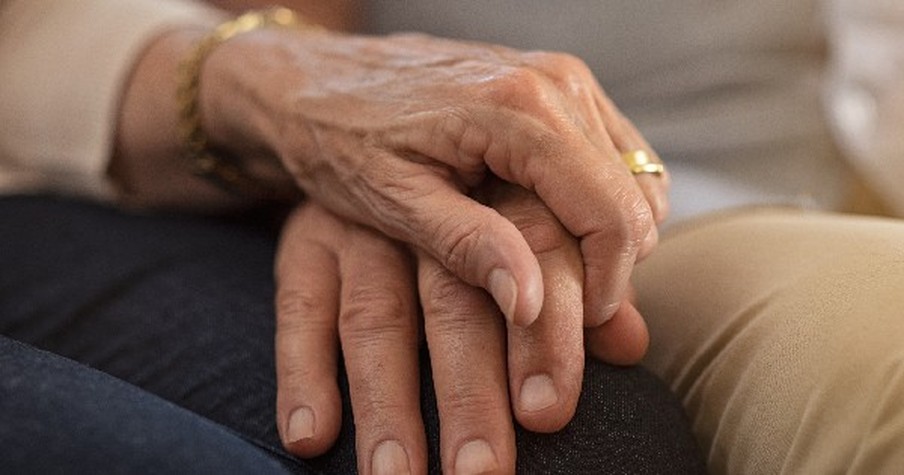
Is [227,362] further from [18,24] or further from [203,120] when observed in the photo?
[18,24]

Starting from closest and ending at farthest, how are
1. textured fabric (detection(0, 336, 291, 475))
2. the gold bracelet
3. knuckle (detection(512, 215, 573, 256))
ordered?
textured fabric (detection(0, 336, 291, 475)) < knuckle (detection(512, 215, 573, 256)) < the gold bracelet

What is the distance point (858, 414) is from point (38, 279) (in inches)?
20.5

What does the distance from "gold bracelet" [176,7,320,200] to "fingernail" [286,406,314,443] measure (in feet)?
0.89

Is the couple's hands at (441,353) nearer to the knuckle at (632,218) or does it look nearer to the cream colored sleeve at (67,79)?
the knuckle at (632,218)

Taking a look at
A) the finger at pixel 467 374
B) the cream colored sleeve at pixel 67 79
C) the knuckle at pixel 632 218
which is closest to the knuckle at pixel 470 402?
the finger at pixel 467 374

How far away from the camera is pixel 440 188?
0.56 metres

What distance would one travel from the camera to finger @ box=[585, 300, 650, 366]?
22.1 inches

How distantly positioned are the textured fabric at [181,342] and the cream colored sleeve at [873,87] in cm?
41

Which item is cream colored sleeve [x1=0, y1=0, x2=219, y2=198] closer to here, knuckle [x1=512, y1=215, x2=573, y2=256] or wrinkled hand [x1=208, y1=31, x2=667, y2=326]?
wrinkled hand [x1=208, y1=31, x2=667, y2=326]

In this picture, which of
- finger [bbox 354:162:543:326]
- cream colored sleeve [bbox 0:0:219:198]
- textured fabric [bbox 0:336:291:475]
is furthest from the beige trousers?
cream colored sleeve [bbox 0:0:219:198]

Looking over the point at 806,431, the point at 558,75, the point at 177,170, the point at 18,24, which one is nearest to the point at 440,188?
the point at 558,75

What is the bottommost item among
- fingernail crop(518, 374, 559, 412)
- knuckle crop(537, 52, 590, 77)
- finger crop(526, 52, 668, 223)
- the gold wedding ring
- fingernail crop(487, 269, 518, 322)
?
fingernail crop(518, 374, 559, 412)

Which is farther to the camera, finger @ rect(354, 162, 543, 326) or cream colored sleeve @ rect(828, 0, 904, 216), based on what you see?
cream colored sleeve @ rect(828, 0, 904, 216)

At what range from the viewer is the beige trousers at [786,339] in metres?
0.49
